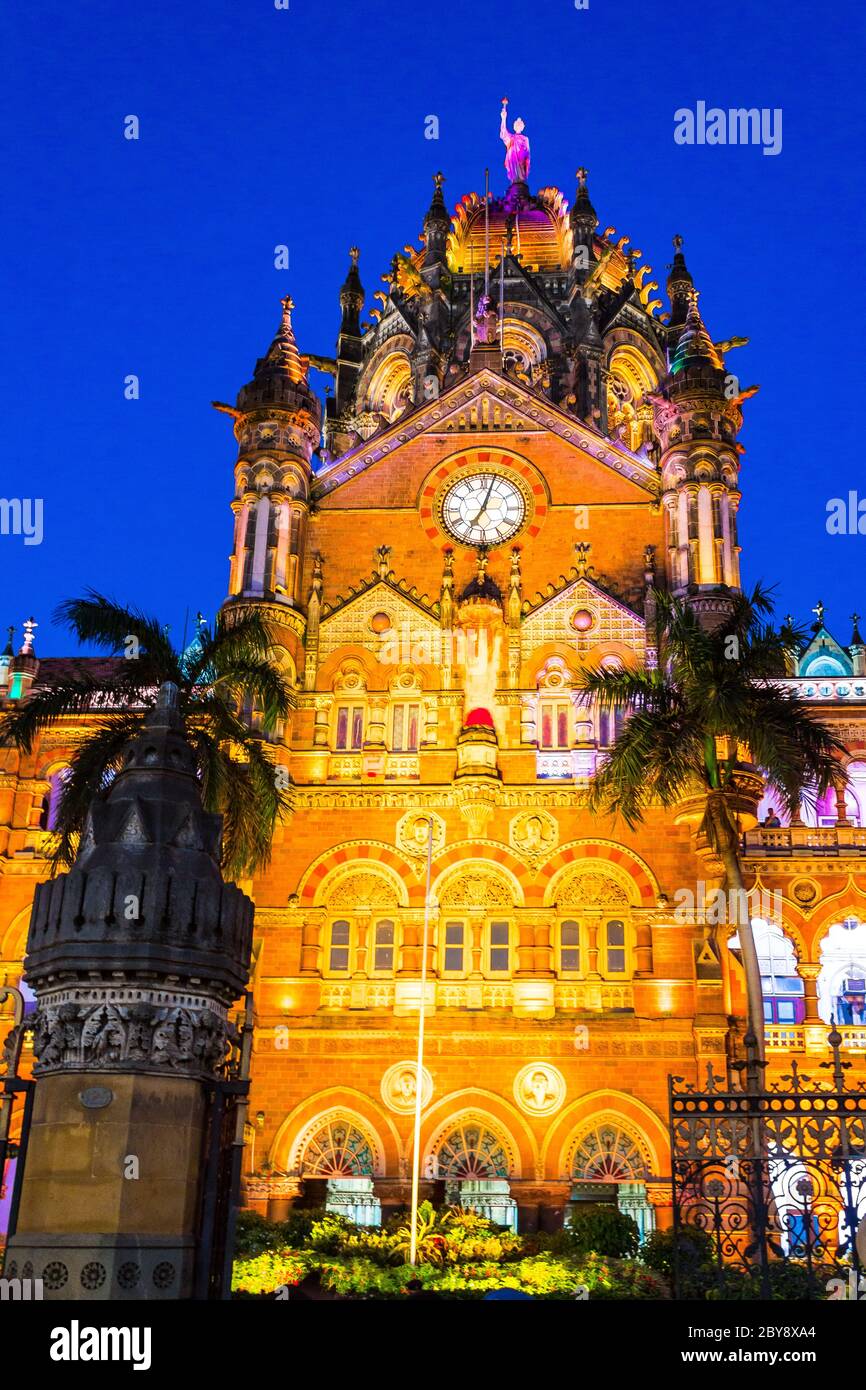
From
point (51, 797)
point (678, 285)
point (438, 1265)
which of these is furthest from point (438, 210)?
point (438, 1265)

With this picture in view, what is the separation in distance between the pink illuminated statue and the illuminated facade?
2910 cm

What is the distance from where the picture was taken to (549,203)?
6569 centimetres

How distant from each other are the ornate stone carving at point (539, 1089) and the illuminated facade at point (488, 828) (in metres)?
0.07

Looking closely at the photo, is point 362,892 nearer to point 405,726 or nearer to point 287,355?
point 405,726

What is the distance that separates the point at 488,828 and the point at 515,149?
1818 inches

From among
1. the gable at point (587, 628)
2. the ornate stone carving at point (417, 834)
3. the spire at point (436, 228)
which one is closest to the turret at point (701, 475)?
the gable at point (587, 628)

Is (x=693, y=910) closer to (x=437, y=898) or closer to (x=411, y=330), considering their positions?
(x=437, y=898)

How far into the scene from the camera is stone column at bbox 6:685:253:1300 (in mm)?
10344

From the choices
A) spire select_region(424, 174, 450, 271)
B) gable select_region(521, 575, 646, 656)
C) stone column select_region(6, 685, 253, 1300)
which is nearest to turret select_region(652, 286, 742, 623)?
gable select_region(521, 575, 646, 656)

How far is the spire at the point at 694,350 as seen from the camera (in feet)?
132

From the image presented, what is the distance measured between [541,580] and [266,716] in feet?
41.1

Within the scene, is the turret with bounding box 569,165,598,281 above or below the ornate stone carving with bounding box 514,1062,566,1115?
above

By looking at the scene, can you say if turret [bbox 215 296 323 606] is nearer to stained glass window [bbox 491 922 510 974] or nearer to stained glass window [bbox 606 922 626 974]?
stained glass window [bbox 491 922 510 974]
